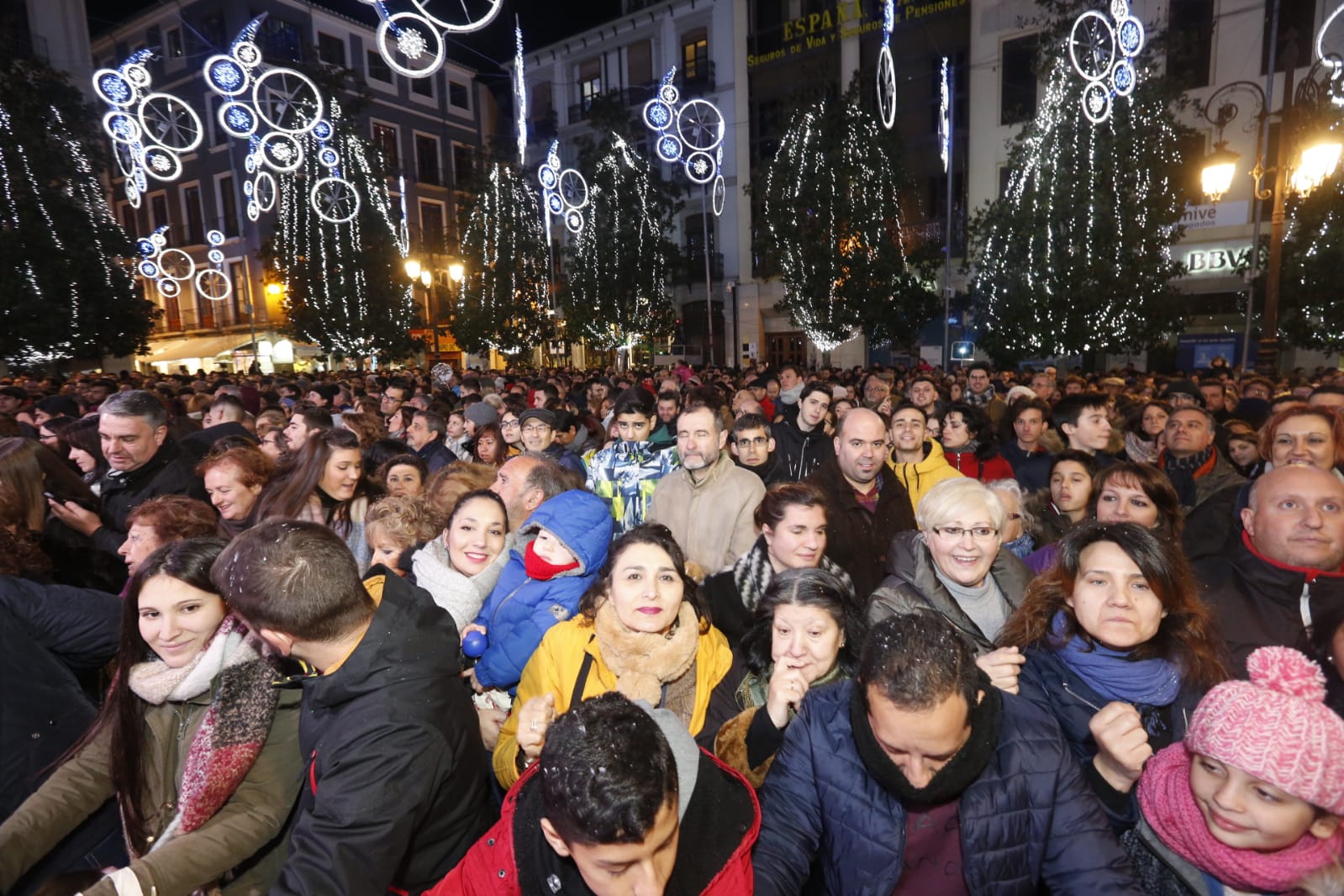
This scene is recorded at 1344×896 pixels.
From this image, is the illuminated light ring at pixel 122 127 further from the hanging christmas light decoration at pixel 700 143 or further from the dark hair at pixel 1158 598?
the dark hair at pixel 1158 598

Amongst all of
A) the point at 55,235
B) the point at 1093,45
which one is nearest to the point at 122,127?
the point at 55,235

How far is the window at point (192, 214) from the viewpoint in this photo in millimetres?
31625

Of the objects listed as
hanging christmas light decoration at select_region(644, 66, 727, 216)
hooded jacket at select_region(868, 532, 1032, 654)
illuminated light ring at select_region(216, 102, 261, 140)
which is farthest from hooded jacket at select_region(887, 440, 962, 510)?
hanging christmas light decoration at select_region(644, 66, 727, 216)

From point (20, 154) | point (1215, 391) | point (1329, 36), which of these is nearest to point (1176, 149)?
point (1329, 36)

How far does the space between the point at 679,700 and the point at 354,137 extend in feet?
86.1

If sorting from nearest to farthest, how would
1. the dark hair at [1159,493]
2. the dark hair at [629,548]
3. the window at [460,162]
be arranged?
the dark hair at [629,548], the dark hair at [1159,493], the window at [460,162]

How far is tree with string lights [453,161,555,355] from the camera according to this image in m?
25.4

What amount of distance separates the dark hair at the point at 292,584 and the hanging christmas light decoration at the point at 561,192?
17.6 metres

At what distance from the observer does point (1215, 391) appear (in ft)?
24.2

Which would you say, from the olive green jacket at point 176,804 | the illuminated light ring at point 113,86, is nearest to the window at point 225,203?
the illuminated light ring at point 113,86

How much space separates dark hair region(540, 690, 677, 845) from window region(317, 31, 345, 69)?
37.0 m

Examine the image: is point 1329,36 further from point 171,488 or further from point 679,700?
point 171,488

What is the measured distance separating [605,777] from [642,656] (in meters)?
0.92

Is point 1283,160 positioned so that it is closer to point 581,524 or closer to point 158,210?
point 581,524
